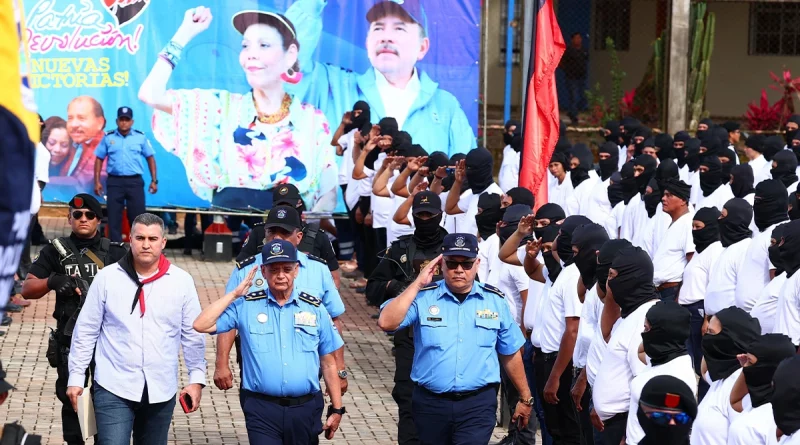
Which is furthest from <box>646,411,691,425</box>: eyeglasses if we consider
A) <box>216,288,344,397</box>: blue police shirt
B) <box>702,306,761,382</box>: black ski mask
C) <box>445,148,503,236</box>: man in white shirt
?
<box>445,148,503,236</box>: man in white shirt

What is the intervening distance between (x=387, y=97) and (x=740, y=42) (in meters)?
12.4

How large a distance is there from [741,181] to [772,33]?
15080 millimetres

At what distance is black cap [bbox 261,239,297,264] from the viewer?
695cm

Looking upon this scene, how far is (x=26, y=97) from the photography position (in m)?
2.64

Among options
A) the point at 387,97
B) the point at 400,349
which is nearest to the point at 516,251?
the point at 400,349

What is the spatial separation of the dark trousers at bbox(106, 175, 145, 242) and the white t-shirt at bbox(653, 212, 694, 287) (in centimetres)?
754

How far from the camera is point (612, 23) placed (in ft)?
89.0

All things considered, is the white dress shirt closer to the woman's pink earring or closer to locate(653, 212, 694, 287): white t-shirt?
locate(653, 212, 694, 287): white t-shirt

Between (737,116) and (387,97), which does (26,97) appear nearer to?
(387,97)

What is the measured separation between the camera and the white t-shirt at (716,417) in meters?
5.84

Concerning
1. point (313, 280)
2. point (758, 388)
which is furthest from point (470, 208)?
point (758, 388)

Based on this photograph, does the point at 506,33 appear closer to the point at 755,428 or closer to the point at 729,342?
the point at 729,342

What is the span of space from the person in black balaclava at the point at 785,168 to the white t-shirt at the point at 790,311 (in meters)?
6.03

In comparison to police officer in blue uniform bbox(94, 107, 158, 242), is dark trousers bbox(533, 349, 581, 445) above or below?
below
